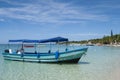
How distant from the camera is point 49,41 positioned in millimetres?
27969

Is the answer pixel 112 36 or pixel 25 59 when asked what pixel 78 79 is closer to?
pixel 25 59

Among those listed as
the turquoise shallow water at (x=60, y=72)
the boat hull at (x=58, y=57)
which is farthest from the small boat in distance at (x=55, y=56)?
the turquoise shallow water at (x=60, y=72)

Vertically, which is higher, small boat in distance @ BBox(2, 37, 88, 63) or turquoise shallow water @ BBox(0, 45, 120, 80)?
small boat in distance @ BBox(2, 37, 88, 63)

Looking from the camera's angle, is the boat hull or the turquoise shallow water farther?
the boat hull

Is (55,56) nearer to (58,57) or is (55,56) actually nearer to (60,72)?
(58,57)

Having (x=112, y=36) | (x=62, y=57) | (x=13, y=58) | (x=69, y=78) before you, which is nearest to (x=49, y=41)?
(x=62, y=57)

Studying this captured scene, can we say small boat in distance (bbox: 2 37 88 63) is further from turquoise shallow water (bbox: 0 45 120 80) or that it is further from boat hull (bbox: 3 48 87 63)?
turquoise shallow water (bbox: 0 45 120 80)

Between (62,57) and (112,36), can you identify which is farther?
(112,36)

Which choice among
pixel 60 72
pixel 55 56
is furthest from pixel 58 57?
pixel 60 72

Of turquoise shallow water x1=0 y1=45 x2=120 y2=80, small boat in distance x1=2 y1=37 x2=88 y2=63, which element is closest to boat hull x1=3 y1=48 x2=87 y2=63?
small boat in distance x1=2 y1=37 x2=88 y2=63

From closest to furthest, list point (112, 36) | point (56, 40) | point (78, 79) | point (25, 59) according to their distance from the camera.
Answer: point (78, 79) → point (56, 40) → point (25, 59) → point (112, 36)

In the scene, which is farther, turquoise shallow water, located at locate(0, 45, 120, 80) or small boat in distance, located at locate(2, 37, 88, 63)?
small boat in distance, located at locate(2, 37, 88, 63)

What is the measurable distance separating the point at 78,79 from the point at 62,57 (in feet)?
30.9

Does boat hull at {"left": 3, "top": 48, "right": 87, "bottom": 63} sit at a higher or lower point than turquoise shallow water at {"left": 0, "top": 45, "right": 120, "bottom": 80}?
higher
